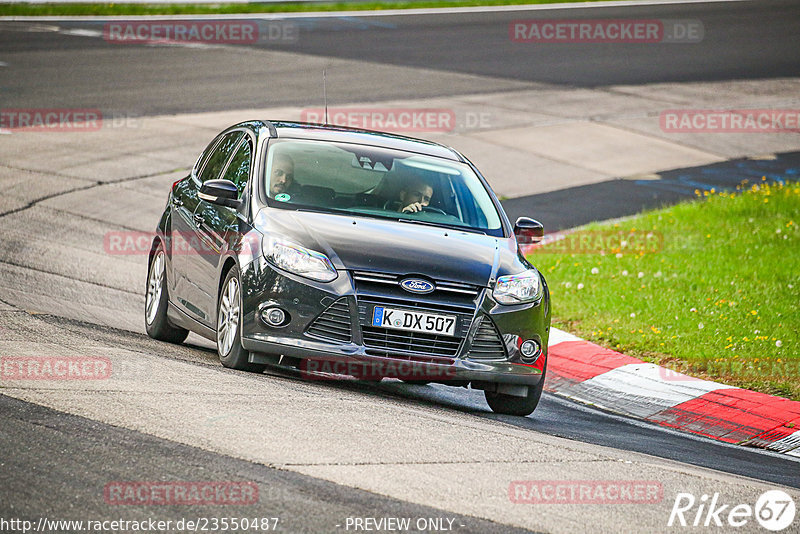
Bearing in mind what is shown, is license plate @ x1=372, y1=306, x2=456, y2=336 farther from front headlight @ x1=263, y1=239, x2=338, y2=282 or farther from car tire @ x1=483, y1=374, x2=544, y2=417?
car tire @ x1=483, y1=374, x2=544, y2=417

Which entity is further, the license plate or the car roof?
the car roof

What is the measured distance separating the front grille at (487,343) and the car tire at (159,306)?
276 cm

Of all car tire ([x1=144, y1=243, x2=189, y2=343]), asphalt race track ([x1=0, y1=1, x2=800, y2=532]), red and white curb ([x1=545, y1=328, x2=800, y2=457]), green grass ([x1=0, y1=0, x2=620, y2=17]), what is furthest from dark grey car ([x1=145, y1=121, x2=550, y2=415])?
green grass ([x1=0, y1=0, x2=620, y2=17])

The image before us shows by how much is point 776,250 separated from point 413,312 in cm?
747

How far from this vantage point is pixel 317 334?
7.30m

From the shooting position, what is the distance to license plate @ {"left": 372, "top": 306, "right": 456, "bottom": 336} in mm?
7250

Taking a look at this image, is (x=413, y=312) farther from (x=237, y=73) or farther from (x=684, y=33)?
(x=684, y=33)

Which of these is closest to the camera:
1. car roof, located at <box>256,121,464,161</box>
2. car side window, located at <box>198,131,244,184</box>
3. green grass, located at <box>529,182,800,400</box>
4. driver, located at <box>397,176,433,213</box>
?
driver, located at <box>397,176,433,213</box>

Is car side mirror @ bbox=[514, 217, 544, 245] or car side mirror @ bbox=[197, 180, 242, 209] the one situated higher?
car side mirror @ bbox=[197, 180, 242, 209]

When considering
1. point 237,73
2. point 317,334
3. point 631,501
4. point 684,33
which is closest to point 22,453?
point 317,334

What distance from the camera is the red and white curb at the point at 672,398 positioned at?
8.28 m

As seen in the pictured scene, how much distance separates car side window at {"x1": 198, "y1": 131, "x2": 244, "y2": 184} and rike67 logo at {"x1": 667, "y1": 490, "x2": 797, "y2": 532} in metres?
4.78

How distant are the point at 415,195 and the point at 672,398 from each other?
8.15ft

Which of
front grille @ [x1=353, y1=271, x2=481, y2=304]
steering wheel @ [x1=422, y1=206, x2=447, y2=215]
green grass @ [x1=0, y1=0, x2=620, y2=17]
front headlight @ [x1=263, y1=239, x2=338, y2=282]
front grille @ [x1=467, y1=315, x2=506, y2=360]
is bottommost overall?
front grille @ [x1=467, y1=315, x2=506, y2=360]
